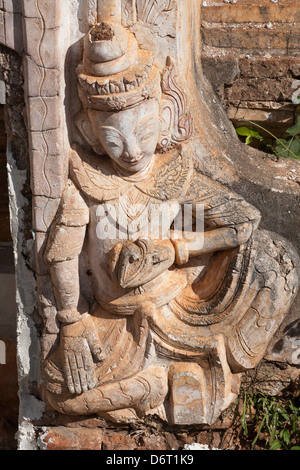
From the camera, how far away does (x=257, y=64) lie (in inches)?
171

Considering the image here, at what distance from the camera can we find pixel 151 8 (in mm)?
3023

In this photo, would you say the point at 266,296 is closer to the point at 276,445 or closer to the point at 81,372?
the point at 276,445

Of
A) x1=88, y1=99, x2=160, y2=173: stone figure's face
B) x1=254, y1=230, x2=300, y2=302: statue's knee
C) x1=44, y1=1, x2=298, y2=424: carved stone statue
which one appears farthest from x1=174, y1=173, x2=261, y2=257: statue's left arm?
x1=88, y1=99, x2=160, y2=173: stone figure's face

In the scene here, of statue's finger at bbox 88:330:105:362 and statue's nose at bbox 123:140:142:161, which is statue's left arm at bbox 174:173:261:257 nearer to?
statue's nose at bbox 123:140:142:161

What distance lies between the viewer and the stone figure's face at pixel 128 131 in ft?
9.85

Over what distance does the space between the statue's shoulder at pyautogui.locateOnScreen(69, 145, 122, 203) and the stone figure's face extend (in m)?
0.11

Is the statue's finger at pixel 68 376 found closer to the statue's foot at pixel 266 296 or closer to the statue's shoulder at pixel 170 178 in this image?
the statue's foot at pixel 266 296

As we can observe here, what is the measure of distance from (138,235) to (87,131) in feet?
1.87

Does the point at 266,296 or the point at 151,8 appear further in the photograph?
the point at 266,296

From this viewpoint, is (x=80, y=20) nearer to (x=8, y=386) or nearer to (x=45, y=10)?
(x=45, y=10)

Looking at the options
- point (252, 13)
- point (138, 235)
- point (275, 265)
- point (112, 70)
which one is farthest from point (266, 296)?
point (252, 13)

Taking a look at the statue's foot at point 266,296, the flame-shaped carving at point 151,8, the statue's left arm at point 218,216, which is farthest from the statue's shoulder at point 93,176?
the statue's foot at point 266,296

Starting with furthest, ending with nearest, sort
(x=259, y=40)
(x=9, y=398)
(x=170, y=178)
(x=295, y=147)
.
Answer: (x=9, y=398) → (x=259, y=40) → (x=295, y=147) → (x=170, y=178)

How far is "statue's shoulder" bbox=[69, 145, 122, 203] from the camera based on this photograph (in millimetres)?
3170
